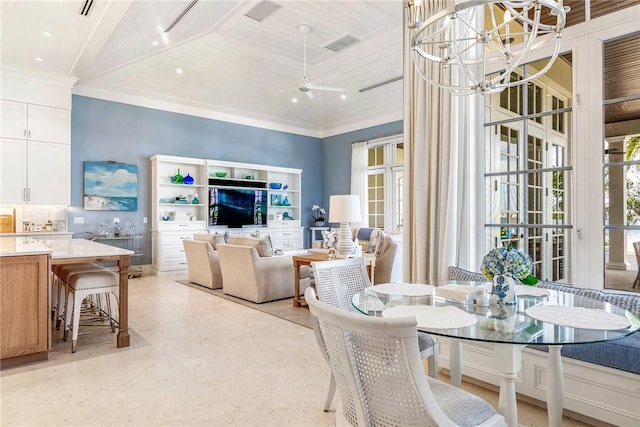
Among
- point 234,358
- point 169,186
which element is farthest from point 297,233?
point 234,358

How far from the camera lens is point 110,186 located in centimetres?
688

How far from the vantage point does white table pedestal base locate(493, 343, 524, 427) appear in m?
1.51

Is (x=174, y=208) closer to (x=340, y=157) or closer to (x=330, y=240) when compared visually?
(x=330, y=240)

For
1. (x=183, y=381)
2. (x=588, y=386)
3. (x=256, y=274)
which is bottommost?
Result: (x=183, y=381)

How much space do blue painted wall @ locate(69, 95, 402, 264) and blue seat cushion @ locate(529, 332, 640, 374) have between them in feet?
22.2

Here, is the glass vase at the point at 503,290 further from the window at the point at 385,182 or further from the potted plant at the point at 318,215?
the potted plant at the point at 318,215

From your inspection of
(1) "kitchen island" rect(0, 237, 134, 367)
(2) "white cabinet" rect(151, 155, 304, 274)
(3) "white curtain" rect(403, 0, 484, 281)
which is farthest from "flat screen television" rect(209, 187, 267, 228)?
(3) "white curtain" rect(403, 0, 484, 281)

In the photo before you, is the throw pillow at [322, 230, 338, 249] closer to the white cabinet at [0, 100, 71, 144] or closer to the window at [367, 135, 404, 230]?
the window at [367, 135, 404, 230]

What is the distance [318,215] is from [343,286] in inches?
291

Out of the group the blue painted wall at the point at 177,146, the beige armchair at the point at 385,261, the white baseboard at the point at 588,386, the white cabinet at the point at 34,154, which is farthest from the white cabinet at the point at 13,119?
the white baseboard at the point at 588,386

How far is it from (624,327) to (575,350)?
766 mm

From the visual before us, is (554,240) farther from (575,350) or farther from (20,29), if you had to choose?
(20,29)

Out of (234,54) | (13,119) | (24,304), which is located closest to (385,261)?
(24,304)

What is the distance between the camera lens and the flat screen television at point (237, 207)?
7926mm
